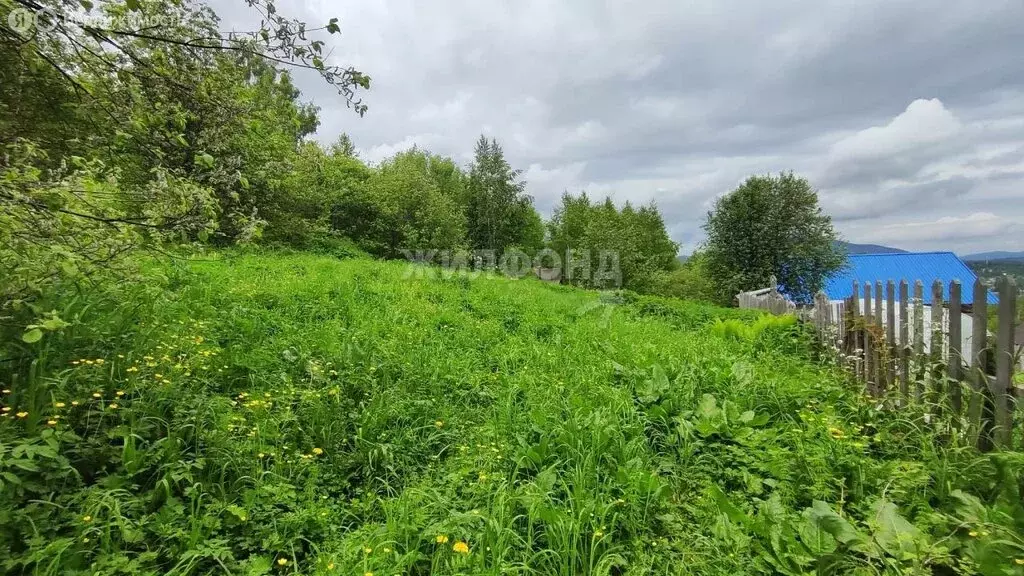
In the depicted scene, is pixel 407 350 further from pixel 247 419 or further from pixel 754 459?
pixel 754 459

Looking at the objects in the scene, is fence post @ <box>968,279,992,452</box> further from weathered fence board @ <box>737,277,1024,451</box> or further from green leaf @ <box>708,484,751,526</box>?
green leaf @ <box>708,484,751,526</box>

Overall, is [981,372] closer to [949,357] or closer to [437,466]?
[949,357]

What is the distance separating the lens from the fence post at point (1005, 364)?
255 cm

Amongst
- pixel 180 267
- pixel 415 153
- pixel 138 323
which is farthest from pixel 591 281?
pixel 138 323

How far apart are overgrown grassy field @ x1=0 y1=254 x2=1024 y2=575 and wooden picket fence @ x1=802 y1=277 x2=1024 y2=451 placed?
24 centimetres

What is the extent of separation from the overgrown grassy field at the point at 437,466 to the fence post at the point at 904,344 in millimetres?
299

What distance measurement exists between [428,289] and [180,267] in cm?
370

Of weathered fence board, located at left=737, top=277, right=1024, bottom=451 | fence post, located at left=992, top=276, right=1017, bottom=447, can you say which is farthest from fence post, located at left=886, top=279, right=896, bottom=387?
fence post, located at left=992, top=276, right=1017, bottom=447

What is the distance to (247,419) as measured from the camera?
9.52ft

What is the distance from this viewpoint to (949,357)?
9.70ft

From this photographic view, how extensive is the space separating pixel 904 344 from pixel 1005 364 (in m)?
0.91

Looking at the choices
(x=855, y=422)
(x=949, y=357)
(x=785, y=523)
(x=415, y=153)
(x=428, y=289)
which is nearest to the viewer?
(x=785, y=523)

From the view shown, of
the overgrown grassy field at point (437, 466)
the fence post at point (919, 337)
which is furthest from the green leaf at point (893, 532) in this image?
the fence post at point (919, 337)

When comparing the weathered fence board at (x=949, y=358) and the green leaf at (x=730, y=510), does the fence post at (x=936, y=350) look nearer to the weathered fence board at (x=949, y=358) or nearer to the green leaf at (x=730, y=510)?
the weathered fence board at (x=949, y=358)
